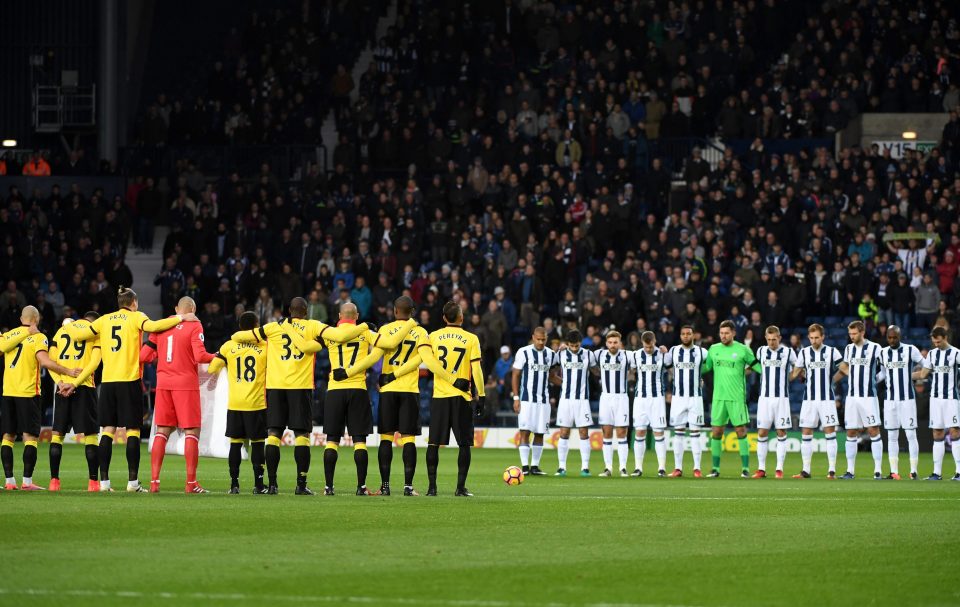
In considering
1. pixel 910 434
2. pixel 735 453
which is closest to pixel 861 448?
pixel 735 453

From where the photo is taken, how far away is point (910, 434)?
24469 millimetres

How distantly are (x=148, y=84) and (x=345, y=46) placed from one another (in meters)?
6.35

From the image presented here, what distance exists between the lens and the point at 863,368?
81.3 feet

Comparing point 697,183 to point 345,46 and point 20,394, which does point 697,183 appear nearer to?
point 345,46

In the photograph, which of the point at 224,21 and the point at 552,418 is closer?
the point at 552,418

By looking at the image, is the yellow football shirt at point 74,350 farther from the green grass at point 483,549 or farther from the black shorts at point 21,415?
the green grass at point 483,549

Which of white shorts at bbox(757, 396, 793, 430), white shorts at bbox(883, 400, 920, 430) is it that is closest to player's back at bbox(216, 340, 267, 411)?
white shorts at bbox(757, 396, 793, 430)

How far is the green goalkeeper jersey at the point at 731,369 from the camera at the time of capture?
24859 millimetres

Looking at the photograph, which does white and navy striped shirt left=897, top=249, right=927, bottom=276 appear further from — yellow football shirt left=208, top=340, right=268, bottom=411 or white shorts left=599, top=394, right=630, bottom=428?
yellow football shirt left=208, top=340, right=268, bottom=411

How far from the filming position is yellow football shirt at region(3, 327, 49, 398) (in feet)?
64.0

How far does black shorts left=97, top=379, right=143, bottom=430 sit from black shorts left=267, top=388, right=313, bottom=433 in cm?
167

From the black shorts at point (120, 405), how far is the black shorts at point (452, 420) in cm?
375

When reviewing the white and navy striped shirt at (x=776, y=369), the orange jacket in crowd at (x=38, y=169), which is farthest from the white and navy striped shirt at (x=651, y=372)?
the orange jacket in crowd at (x=38, y=169)

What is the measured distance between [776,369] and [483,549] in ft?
43.5
